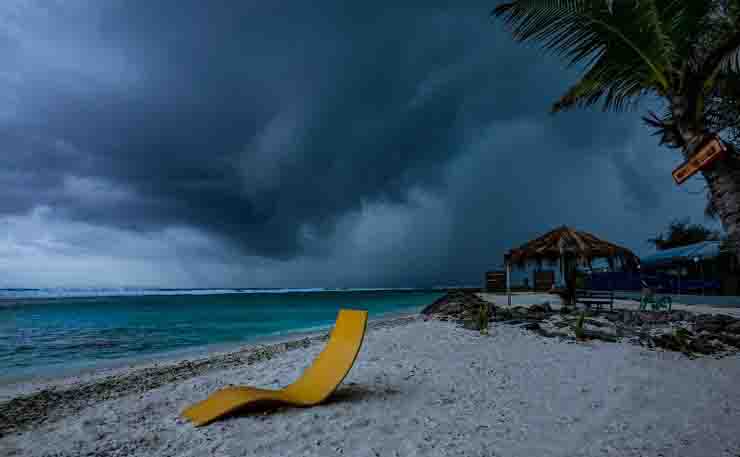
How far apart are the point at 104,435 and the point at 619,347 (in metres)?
7.41

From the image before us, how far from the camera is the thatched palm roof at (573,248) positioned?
11.8 meters

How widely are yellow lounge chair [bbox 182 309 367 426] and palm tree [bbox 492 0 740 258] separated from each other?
3.27 meters

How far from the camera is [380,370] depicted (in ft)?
17.4

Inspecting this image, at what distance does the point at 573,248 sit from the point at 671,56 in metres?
11.3

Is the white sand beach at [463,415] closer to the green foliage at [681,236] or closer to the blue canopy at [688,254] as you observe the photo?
the blue canopy at [688,254]

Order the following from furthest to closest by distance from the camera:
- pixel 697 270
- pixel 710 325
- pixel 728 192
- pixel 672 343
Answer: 1. pixel 697 270
2. pixel 710 325
3. pixel 672 343
4. pixel 728 192

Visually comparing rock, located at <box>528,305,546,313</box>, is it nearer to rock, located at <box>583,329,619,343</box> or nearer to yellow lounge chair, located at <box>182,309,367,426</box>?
rock, located at <box>583,329,619,343</box>

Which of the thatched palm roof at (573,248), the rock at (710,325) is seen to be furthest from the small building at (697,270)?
the rock at (710,325)

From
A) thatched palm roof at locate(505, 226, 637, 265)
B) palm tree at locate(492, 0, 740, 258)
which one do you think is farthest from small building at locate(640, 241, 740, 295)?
palm tree at locate(492, 0, 740, 258)

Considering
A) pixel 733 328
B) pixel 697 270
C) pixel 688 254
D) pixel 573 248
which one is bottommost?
pixel 733 328

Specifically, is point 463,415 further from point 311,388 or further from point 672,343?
point 672,343

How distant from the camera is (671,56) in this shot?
1.83 m

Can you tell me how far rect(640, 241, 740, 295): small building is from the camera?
1658 cm

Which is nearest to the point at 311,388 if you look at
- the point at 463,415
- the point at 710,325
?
the point at 463,415
